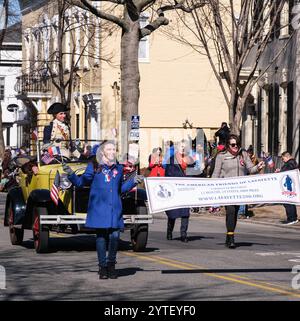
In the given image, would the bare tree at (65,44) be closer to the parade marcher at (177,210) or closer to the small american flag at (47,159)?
the parade marcher at (177,210)

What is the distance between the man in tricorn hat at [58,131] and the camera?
63.2 feet

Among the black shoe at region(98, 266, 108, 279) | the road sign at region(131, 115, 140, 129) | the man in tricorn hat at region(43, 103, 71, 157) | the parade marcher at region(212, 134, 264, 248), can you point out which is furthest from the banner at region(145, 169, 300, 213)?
the road sign at region(131, 115, 140, 129)

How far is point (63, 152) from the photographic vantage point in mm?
19266

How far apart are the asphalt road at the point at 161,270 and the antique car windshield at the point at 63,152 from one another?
4.92ft

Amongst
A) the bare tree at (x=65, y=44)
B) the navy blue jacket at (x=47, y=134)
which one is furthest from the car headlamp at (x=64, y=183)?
the bare tree at (x=65, y=44)

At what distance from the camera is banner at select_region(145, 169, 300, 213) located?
15031 millimetres

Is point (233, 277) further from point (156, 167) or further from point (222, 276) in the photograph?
point (156, 167)

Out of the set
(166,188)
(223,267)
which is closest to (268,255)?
(223,267)

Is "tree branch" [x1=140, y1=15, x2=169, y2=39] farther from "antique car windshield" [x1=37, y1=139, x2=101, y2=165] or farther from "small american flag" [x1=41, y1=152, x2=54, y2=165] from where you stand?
"small american flag" [x1=41, y1=152, x2=54, y2=165]

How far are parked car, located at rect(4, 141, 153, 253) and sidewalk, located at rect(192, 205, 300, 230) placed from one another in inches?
352

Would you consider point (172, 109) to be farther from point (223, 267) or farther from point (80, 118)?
point (223, 267)
